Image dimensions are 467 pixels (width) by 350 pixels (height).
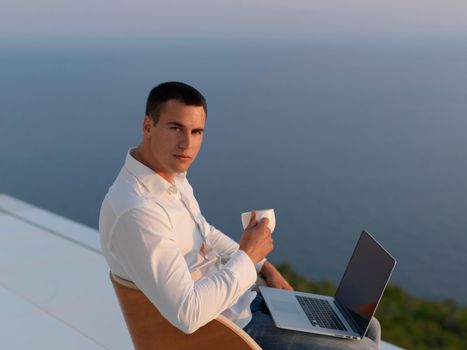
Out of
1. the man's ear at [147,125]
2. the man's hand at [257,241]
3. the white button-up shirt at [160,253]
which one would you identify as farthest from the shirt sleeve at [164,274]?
the man's ear at [147,125]

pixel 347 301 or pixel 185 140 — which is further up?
pixel 185 140

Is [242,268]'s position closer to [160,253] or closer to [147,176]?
[160,253]

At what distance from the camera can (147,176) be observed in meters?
1.38

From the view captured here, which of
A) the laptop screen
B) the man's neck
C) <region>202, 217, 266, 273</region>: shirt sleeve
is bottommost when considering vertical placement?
<region>202, 217, 266, 273</region>: shirt sleeve

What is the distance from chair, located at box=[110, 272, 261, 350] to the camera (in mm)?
1278

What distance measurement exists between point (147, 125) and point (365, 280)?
74cm

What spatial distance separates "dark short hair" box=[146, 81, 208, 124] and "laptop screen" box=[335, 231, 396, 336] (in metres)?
0.63

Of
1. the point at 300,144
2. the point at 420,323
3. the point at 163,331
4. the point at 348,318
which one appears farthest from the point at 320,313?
the point at 300,144

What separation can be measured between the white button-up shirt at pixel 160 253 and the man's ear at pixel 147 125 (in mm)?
70

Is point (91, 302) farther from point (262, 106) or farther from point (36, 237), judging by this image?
point (262, 106)

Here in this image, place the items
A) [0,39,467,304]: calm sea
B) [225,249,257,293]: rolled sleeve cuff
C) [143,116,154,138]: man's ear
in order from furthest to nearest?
[0,39,467,304]: calm sea, [143,116,154,138]: man's ear, [225,249,257,293]: rolled sleeve cuff

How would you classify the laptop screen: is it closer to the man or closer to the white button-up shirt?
the man

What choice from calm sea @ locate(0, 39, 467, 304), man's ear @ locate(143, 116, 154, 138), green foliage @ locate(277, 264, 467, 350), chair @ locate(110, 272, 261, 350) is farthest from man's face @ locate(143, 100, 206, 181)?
calm sea @ locate(0, 39, 467, 304)

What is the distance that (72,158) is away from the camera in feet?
172
